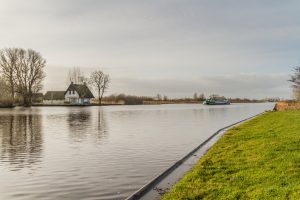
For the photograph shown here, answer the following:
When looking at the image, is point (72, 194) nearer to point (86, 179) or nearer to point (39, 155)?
point (86, 179)

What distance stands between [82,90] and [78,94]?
2.16 m

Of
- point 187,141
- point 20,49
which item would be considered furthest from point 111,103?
point 187,141

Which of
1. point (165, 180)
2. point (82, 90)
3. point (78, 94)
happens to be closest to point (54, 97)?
point (78, 94)

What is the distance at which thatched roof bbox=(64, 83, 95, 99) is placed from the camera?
131m

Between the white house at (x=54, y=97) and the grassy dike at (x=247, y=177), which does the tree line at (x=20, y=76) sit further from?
the grassy dike at (x=247, y=177)

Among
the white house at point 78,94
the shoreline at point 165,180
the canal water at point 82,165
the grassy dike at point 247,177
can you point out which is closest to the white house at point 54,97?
the white house at point 78,94

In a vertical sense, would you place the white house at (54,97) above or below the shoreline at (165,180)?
above

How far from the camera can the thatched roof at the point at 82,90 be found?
131 metres

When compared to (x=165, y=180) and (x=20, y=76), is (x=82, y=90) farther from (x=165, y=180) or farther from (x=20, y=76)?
(x=165, y=180)

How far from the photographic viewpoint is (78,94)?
131 metres

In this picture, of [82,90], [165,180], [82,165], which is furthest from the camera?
[82,90]

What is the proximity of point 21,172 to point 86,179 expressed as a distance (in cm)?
304

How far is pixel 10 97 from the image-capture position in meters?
99.6

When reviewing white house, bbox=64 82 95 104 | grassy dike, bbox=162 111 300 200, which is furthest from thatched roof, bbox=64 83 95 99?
grassy dike, bbox=162 111 300 200
